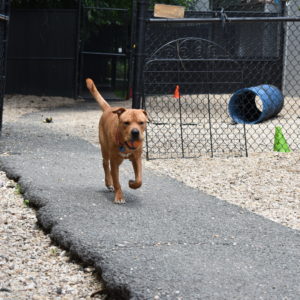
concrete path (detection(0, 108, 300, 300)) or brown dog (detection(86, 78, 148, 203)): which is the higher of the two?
brown dog (detection(86, 78, 148, 203))

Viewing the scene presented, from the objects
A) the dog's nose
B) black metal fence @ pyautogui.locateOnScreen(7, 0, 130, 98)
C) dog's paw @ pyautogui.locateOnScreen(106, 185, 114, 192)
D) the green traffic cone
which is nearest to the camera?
the dog's nose

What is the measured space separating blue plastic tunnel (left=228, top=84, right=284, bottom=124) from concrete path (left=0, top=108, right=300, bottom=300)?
5.44 metres

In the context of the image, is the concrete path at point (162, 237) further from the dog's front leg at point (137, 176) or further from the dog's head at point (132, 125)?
the dog's head at point (132, 125)

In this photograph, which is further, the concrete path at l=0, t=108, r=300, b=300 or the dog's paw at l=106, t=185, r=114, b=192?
the dog's paw at l=106, t=185, r=114, b=192

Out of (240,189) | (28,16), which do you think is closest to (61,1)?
(28,16)

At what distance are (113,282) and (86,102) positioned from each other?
14.1m

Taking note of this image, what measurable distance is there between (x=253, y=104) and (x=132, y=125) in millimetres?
8102

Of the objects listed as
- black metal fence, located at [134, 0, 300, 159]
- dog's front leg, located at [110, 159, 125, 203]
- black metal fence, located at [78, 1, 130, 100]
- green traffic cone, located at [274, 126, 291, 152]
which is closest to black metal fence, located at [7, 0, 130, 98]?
black metal fence, located at [78, 1, 130, 100]

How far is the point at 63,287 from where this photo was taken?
12.5ft

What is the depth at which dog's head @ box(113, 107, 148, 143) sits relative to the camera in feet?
17.0

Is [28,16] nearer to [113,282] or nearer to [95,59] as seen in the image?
[95,59]

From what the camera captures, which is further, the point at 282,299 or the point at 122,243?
the point at 122,243

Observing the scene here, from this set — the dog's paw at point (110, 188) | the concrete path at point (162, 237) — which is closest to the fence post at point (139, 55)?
the concrete path at point (162, 237)

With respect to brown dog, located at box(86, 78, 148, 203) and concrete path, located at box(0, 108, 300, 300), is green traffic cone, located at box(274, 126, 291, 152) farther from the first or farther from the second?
brown dog, located at box(86, 78, 148, 203)
